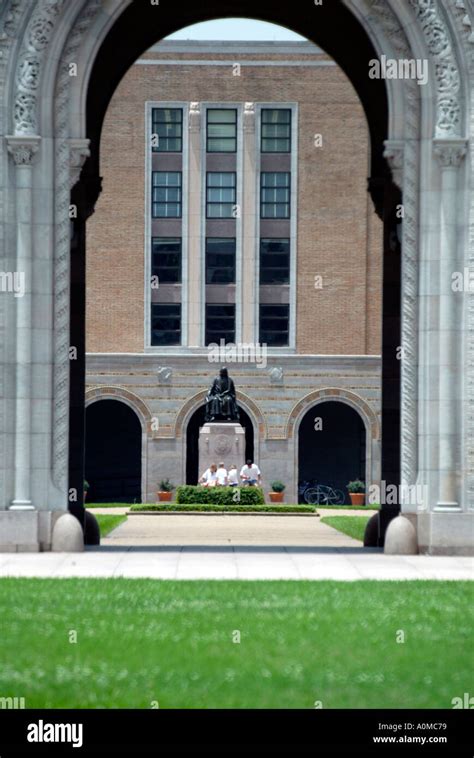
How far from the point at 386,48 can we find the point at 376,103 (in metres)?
4.20

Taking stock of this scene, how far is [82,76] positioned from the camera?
26406 mm

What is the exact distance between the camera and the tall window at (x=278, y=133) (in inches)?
2726

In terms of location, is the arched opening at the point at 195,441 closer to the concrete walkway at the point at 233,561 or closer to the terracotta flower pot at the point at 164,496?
the terracotta flower pot at the point at 164,496

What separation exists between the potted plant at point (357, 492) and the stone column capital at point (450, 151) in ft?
134

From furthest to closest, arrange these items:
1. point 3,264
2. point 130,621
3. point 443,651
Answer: point 3,264 < point 130,621 < point 443,651

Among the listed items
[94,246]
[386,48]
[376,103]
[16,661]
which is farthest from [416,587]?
[94,246]

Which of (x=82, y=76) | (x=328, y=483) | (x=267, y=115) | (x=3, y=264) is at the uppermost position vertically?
(x=267, y=115)

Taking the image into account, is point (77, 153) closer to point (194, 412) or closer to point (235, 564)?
point (235, 564)

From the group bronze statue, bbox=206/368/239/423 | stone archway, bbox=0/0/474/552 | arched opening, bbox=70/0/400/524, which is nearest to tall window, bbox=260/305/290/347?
bronze statue, bbox=206/368/239/423

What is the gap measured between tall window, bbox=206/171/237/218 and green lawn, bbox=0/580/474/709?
50.2 meters

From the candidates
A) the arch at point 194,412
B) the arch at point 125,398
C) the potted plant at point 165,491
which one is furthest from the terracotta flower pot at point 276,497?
the arch at point 125,398

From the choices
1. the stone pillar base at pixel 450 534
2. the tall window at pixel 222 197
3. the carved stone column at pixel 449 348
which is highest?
the tall window at pixel 222 197

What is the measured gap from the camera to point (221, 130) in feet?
228
